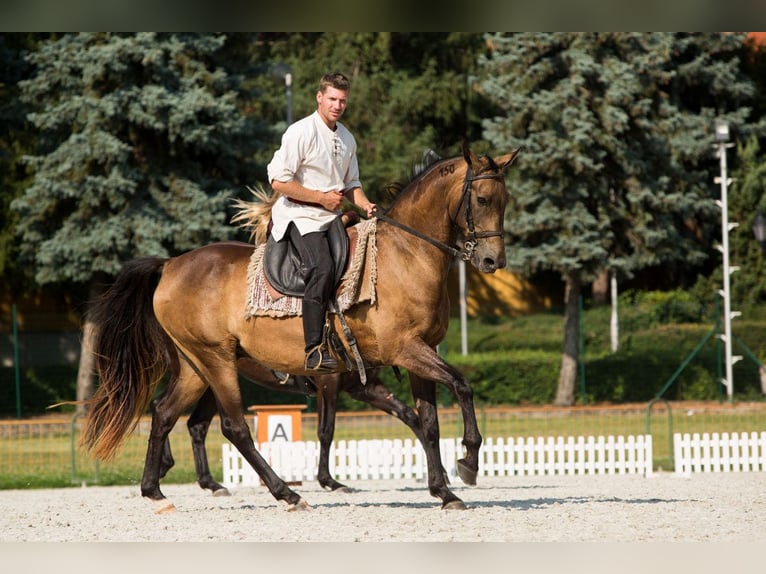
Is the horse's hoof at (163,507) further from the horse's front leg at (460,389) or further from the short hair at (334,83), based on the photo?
the short hair at (334,83)

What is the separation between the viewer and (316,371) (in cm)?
1007

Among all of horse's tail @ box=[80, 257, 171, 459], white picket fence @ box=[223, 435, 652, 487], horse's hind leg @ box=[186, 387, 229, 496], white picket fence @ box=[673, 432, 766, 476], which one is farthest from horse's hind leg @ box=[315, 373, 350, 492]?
white picket fence @ box=[673, 432, 766, 476]

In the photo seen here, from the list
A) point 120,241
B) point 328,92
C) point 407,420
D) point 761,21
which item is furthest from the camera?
point 120,241

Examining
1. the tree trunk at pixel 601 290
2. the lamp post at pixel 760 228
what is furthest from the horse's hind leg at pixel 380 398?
the tree trunk at pixel 601 290

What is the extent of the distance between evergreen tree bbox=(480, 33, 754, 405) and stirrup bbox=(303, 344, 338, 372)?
73.6 ft

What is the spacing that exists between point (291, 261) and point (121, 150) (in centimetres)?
2017

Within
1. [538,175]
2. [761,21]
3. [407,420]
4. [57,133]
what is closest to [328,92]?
[407,420]

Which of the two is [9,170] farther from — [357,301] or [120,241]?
[357,301]

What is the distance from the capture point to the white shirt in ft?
32.4

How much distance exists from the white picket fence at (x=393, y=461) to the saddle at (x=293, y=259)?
5.99m

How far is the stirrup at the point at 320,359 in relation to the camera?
32.2 feet

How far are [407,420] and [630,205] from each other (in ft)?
78.1

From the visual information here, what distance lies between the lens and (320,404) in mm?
14461

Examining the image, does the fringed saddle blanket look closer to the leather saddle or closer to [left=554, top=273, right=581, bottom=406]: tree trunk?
the leather saddle
